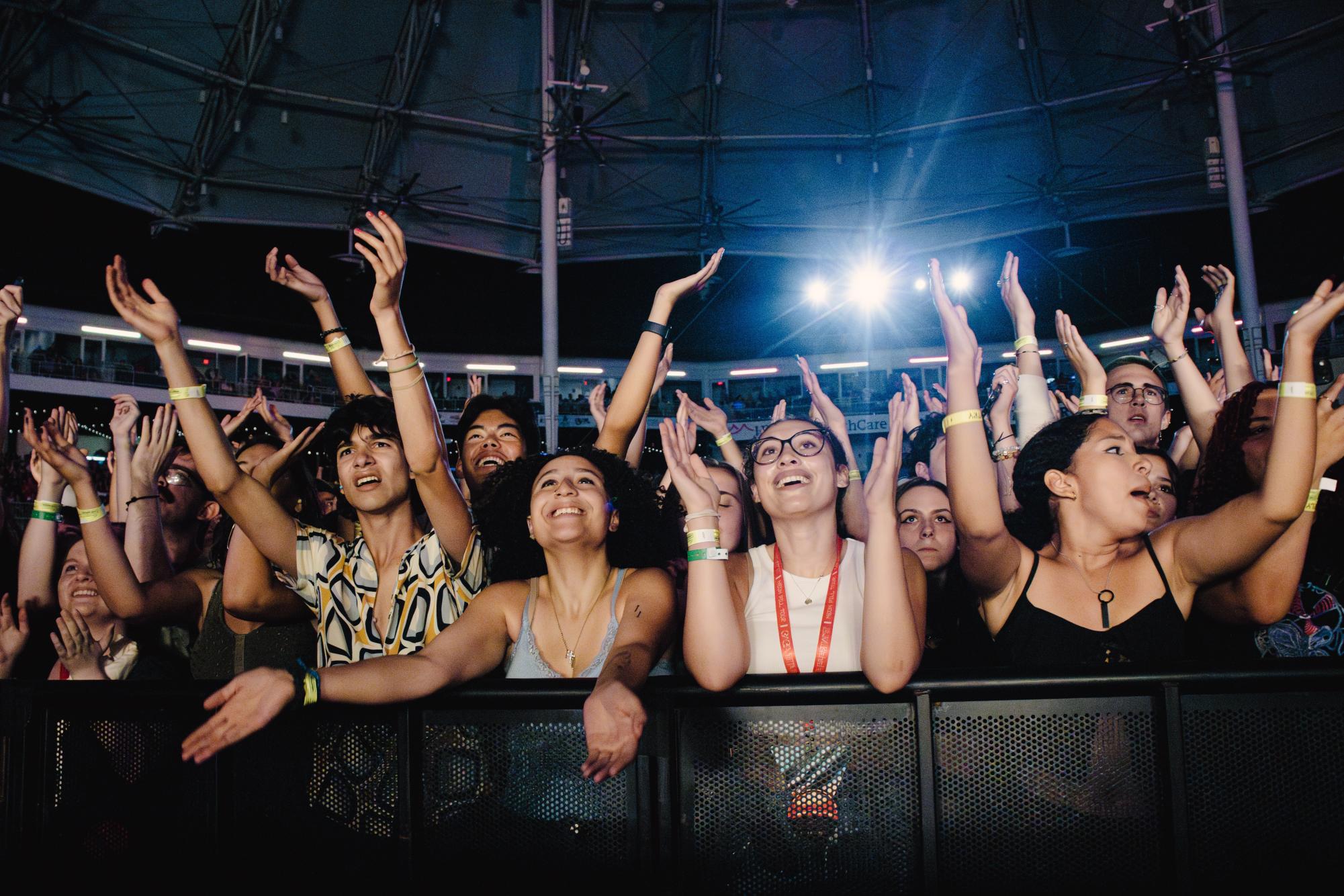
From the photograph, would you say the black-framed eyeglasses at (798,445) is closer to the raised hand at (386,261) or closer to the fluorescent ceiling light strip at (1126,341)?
the raised hand at (386,261)

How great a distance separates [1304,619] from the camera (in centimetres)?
243

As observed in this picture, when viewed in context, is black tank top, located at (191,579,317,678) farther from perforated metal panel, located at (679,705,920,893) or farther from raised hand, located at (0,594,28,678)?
perforated metal panel, located at (679,705,920,893)

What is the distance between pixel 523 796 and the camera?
1668mm

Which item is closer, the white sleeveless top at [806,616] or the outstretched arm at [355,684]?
the outstretched arm at [355,684]

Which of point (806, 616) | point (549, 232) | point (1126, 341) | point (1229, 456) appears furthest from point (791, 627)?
point (1126, 341)

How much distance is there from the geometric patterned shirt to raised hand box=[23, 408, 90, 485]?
0.80 m

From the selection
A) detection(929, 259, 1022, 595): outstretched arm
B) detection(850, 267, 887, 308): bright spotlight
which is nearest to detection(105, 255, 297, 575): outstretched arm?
detection(929, 259, 1022, 595): outstretched arm

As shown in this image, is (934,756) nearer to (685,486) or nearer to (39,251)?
(685,486)

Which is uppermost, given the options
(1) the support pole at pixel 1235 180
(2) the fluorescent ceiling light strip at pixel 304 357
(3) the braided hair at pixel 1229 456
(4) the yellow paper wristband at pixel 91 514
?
(2) the fluorescent ceiling light strip at pixel 304 357

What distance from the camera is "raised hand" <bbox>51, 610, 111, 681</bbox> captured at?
102 inches

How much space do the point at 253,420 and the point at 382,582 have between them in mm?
27768

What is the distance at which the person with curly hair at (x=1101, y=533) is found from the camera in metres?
1.96

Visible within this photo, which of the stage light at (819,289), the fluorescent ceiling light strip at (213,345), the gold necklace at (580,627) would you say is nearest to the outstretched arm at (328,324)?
the gold necklace at (580,627)

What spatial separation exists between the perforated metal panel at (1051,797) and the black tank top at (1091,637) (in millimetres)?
426
